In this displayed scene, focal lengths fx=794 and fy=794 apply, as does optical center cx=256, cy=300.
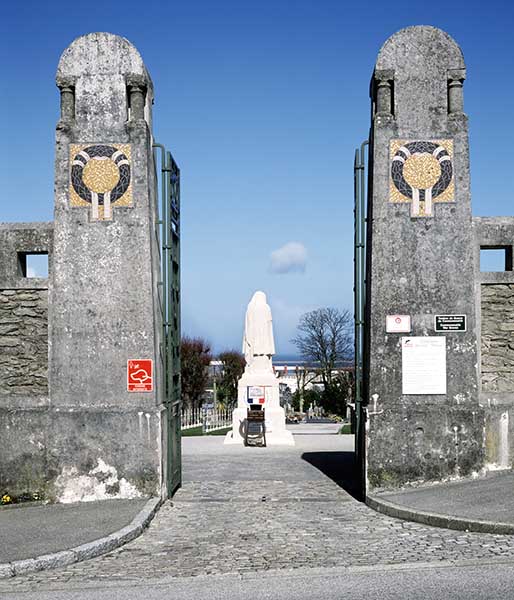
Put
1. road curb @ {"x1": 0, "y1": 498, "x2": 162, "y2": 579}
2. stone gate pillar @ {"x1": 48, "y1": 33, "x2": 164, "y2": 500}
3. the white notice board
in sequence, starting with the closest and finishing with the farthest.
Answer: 1. road curb @ {"x1": 0, "y1": 498, "x2": 162, "y2": 579}
2. stone gate pillar @ {"x1": 48, "y1": 33, "x2": 164, "y2": 500}
3. the white notice board

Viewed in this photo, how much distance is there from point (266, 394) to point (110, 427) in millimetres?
10480

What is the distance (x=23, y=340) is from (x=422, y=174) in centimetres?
592

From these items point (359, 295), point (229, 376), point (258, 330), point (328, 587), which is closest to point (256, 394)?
point (258, 330)

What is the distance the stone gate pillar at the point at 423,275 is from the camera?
1077cm

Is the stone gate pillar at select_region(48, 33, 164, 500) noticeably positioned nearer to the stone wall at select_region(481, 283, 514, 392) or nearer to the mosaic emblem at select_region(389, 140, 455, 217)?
the mosaic emblem at select_region(389, 140, 455, 217)

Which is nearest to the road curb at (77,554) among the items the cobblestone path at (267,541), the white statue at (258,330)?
the cobblestone path at (267,541)

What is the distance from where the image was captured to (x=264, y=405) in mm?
20656

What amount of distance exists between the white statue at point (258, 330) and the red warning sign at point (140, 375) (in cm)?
1041

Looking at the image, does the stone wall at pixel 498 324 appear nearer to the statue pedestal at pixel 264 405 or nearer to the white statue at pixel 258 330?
the statue pedestal at pixel 264 405

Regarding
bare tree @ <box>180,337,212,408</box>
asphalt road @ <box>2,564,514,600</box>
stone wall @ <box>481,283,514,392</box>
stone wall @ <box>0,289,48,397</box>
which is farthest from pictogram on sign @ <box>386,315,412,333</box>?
bare tree @ <box>180,337,212,408</box>

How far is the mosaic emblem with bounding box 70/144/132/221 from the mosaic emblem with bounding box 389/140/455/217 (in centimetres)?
367

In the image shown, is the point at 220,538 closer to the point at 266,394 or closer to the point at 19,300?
the point at 19,300

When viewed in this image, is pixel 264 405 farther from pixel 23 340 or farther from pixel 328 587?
pixel 328 587

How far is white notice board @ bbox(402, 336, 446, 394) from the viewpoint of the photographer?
35.7ft
